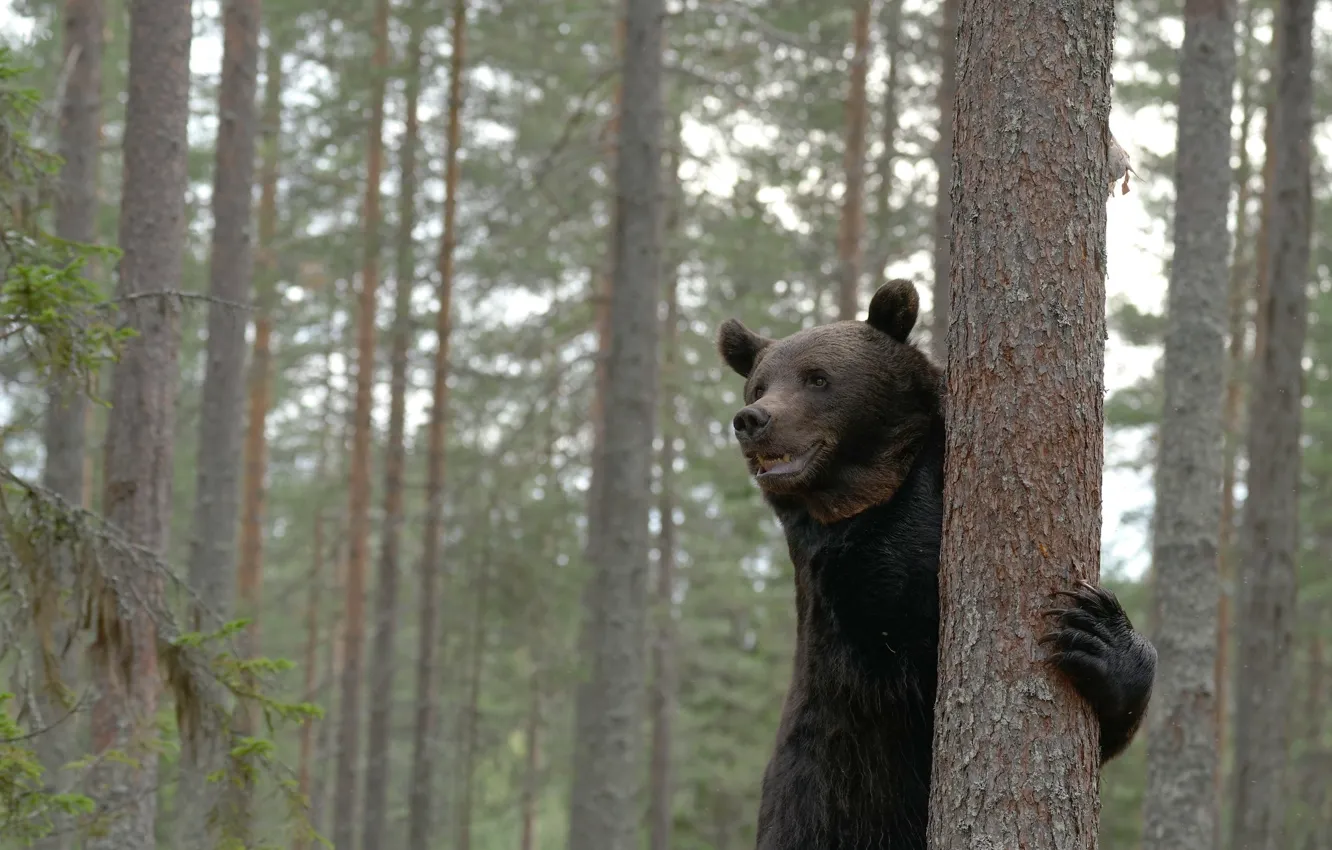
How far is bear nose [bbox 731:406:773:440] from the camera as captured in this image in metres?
4.88

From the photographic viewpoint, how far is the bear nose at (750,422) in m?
4.88

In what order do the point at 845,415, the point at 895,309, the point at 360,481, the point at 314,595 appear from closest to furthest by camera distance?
the point at 845,415
the point at 895,309
the point at 360,481
the point at 314,595

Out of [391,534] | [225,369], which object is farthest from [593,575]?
[225,369]

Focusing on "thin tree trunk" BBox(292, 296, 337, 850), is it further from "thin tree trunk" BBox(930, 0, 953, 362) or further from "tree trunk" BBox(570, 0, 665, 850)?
"thin tree trunk" BBox(930, 0, 953, 362)

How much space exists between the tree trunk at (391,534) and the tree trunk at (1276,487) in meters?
11.0

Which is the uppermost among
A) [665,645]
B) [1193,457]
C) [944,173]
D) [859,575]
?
[944,173]

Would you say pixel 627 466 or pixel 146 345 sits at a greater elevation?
pixel 146 345

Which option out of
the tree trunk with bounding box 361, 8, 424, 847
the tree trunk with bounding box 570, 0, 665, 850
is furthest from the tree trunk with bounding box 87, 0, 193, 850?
the tree trunk with bounding box 361, 8, 424, 847

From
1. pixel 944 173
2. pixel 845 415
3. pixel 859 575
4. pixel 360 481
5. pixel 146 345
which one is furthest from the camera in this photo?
pixel 360 481

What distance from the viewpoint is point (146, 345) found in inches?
360

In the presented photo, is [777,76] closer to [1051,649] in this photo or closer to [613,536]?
[613,536]

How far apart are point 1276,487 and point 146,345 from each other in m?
9.78

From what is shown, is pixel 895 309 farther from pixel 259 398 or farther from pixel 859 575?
pixel 259 398

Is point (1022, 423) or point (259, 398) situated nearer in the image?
point (1022, 423)
